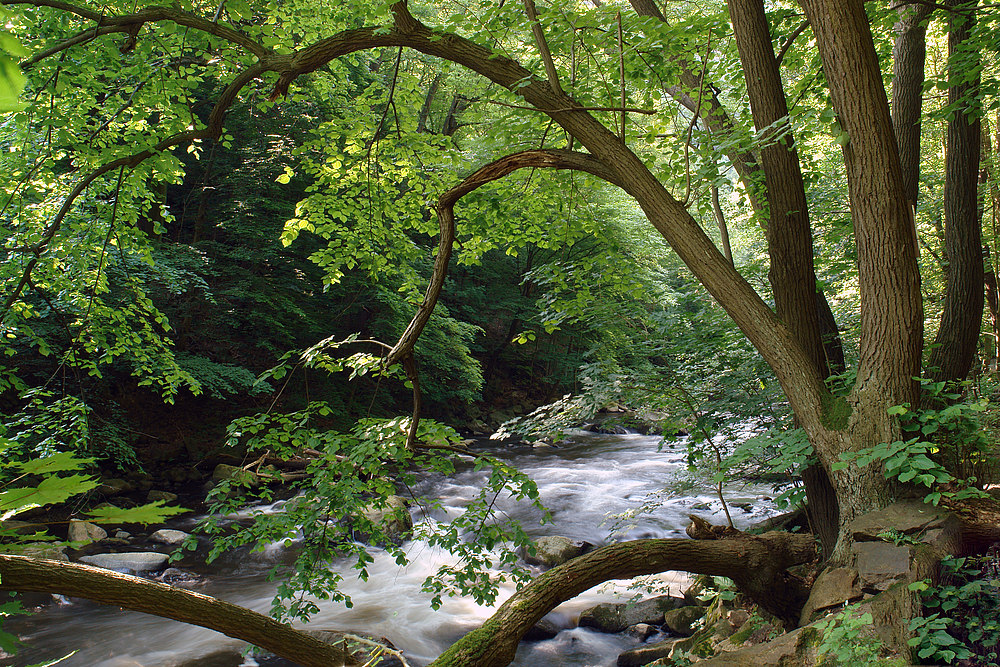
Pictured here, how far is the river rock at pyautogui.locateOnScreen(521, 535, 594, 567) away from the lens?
7840 millimetres

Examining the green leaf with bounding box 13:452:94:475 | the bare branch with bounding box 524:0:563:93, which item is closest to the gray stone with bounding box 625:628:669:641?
the bare branch with bounding box 524:0:563:93

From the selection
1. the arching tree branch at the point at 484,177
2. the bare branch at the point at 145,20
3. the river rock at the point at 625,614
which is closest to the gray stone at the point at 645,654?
the river rock at the point at 625,614

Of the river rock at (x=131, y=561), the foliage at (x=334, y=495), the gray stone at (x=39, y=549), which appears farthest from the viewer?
the river rock at (x=131, y=561)

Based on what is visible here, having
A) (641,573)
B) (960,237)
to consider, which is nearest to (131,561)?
(641,573)

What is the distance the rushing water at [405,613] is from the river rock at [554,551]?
0.46 metres

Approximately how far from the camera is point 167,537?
839 centimetres

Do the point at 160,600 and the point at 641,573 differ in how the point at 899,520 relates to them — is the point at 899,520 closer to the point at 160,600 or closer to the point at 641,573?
the point at 641,573

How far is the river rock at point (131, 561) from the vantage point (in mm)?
7242

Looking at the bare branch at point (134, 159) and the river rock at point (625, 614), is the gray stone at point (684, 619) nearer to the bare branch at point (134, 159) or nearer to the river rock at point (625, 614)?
the river rock at point (625, 614)

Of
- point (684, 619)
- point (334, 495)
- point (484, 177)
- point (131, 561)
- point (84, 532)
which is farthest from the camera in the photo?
point (84, 532)

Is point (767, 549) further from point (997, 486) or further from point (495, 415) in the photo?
point (495, 415)

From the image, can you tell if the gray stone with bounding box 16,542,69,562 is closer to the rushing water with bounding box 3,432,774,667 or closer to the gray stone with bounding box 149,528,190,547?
the rushing water with bounding box 3,432,774,667

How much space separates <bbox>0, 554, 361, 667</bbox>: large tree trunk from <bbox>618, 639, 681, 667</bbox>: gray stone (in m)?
4.21

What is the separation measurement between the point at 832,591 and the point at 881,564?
1.08 feet
